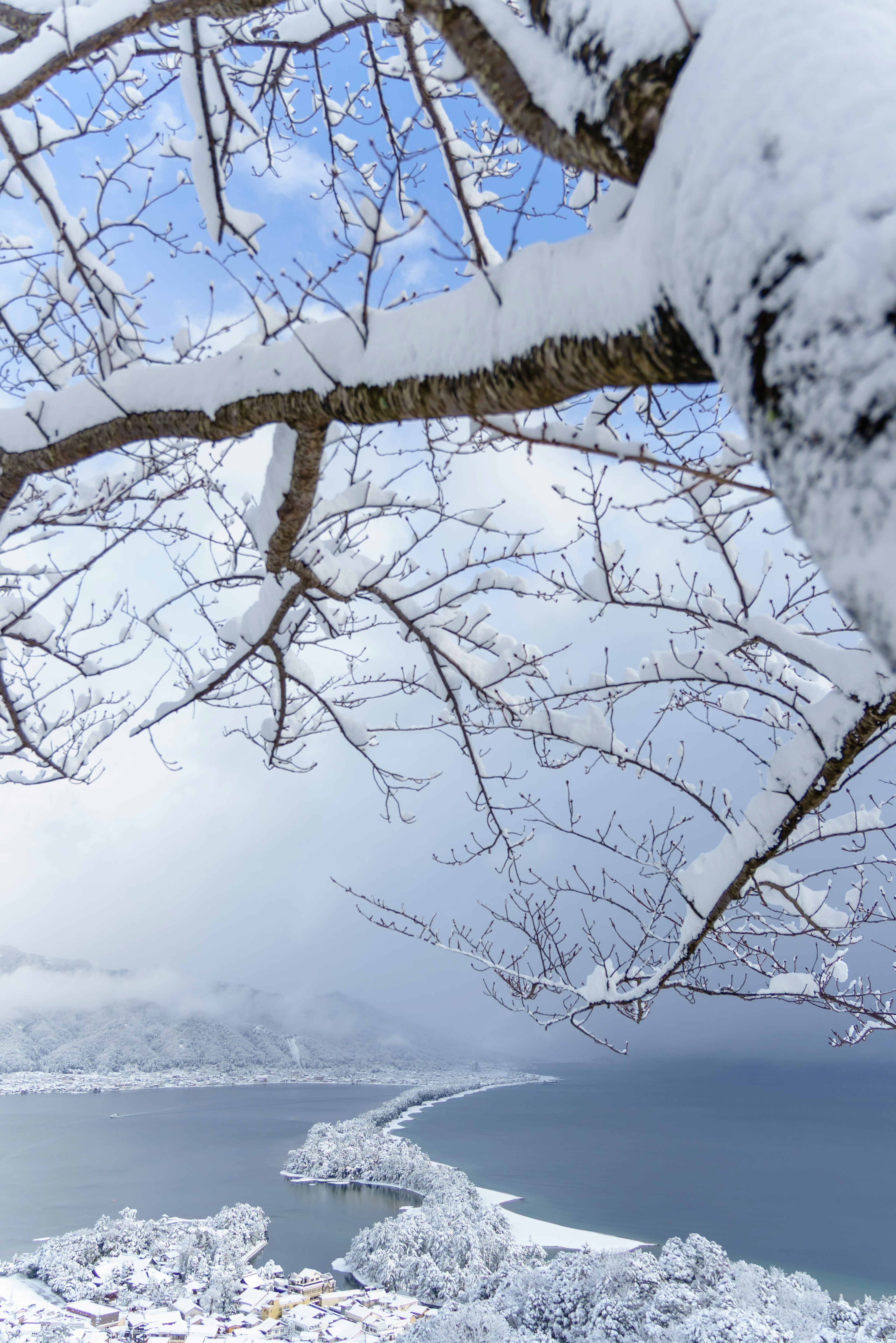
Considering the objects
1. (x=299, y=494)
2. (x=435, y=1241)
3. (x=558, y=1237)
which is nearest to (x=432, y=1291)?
(x=435, y=1241)

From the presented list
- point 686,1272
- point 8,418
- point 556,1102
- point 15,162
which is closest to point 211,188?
point 15,162

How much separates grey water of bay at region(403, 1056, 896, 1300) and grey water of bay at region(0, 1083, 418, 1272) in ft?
24.5

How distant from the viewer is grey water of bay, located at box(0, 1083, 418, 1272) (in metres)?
25.9

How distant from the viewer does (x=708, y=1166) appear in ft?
123

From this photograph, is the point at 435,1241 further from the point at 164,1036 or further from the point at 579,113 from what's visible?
the point at 164,1036

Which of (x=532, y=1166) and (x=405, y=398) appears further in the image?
(x=532, y=1166)

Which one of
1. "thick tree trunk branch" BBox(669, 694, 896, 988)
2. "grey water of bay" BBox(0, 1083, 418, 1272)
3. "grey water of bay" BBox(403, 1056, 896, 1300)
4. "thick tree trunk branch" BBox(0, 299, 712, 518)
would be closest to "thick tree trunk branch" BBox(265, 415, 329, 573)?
"thick tree trunk branch" BBox(0, 299, 712, 518)

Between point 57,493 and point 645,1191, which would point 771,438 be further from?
point 645,1191

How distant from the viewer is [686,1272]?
15648 mm

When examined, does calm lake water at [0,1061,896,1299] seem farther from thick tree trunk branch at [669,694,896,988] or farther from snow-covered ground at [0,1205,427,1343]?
thick tree trunk branch at [669,694,896,988]

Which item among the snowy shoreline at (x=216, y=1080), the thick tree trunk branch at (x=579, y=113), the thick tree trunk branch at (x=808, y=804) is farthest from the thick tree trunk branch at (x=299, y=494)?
the snowy shoreline at (x=216, y=1080)

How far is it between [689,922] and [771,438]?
99.0 inches

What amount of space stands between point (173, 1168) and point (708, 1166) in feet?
90.5

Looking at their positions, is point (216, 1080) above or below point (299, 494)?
below
